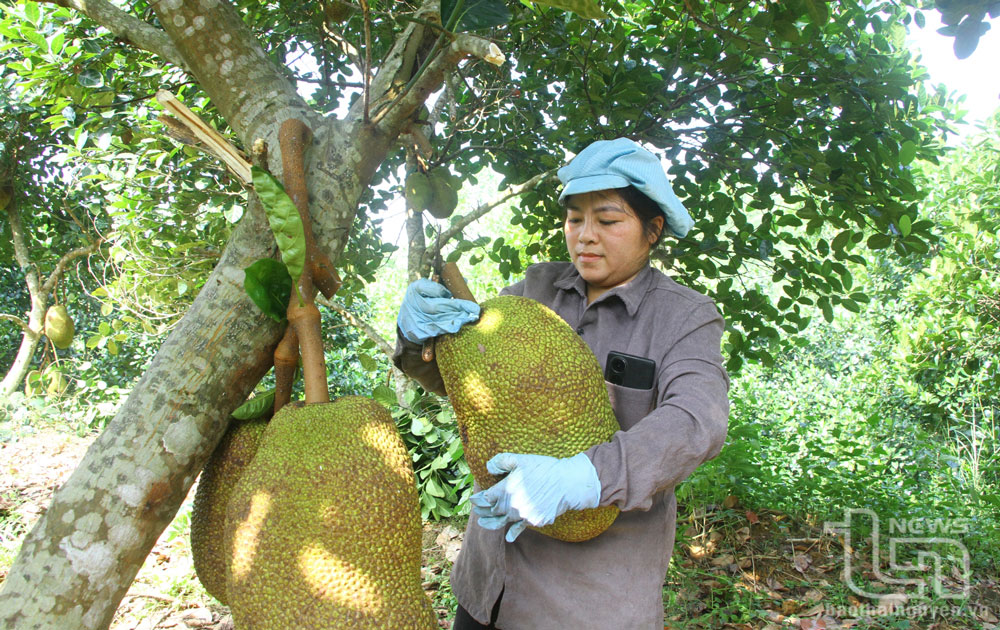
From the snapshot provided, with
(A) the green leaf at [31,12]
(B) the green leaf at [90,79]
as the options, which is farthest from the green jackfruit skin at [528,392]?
(A) the green leaf at [31,12]

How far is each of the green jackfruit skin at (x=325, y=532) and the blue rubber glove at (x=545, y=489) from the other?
7.4 inches

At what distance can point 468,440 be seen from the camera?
52.7 inches

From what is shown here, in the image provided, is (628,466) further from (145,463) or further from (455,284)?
(145,463)

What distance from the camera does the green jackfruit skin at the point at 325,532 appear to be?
40.6 inches

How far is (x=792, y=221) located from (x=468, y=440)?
163 centimetres

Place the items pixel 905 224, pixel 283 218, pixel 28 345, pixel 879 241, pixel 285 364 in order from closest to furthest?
pixel 283 218 → pixel 285 364 → pixel 905 224 → pixel 879 241 → pixel 28 345

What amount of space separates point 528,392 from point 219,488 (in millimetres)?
634

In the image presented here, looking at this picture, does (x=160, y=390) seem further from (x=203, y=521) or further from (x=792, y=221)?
(x=792, y=221)

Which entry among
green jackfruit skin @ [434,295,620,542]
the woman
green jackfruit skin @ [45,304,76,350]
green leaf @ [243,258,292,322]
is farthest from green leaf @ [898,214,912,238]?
green jackfruit skin @ [45,304,76,350]

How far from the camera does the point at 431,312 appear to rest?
1.38m

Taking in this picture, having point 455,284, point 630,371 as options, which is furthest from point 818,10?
point 455,284

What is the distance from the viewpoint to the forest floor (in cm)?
263

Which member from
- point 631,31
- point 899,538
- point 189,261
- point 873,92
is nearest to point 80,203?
point 189,261

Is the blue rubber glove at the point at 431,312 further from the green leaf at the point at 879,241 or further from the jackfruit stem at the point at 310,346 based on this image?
the green leaf at the point at 879,241
